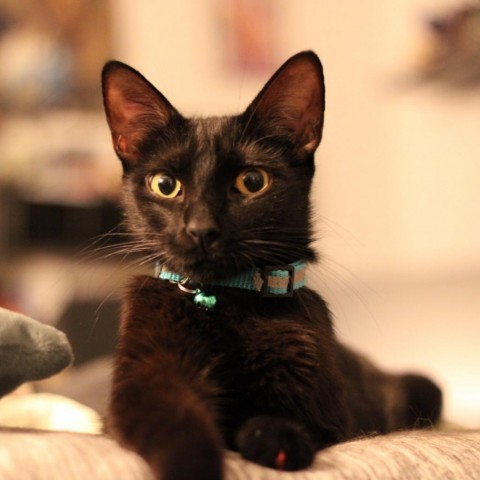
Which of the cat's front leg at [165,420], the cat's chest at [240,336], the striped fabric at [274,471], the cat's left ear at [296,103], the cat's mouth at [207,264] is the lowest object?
the striped fabric at [274,471]

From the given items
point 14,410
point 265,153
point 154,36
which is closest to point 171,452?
point 265,153

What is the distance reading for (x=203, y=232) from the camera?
757mm

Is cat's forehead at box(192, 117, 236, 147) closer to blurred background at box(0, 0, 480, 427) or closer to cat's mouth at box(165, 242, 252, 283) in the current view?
cat's mouth at box(165, 242, 252, 283)

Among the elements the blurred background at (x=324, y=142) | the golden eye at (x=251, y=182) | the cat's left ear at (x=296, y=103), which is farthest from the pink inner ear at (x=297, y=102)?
the blurred background at (x=324, y=142)

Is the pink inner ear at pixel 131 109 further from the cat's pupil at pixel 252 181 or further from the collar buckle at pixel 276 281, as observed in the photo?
the collar buckle at pixel 276 281

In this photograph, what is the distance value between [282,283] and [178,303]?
0.47 ft

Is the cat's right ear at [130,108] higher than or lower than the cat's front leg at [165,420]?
higher

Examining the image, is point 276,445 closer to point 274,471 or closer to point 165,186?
point 274,471

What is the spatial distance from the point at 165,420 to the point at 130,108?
552 mm

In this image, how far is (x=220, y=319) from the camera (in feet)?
2.61

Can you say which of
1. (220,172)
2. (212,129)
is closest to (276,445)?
(220,172)

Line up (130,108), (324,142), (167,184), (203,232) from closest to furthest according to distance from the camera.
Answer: (203,232) → (167,184) → (130,108) → (324,142)

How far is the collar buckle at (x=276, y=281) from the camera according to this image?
82cm

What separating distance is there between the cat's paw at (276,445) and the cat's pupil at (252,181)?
0.32 meters
